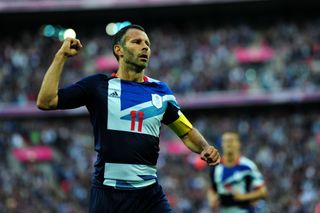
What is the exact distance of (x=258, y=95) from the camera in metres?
29.0

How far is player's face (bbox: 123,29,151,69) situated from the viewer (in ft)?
17.4

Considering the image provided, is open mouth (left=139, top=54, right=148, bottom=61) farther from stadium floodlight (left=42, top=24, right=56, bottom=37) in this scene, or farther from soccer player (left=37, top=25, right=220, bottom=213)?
stadium floodlight (left=42, top=24, right=56, bottom=37)

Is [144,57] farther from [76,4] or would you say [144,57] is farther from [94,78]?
[76,4]

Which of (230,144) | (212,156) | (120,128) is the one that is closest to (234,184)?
(230,144)

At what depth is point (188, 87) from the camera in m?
29.1

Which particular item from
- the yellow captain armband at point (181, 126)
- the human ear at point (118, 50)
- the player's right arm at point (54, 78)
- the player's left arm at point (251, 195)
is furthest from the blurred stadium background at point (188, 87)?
the player's right arm at point (54, 78)

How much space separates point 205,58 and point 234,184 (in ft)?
67.3

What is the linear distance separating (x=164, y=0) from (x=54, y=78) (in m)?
27.3

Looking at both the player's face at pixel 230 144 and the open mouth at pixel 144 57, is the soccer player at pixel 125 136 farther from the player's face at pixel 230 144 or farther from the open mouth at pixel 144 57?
the player's face at pixel 230 144

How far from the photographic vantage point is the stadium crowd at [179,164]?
21.3 metres

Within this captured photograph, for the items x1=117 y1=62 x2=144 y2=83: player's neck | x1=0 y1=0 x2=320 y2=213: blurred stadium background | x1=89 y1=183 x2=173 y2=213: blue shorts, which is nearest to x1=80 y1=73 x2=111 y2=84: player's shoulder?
x1=117 y1=62 x2=144 y2=83: player's neck

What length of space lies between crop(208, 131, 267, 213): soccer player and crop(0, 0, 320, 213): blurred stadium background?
36.8ft

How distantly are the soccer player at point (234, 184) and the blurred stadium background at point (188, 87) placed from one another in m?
11.2

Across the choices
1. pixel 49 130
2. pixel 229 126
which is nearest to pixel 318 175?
pixel 229 126
